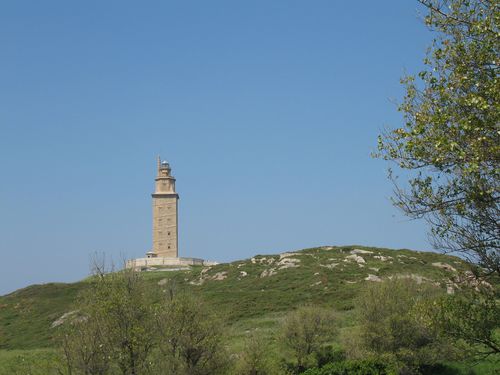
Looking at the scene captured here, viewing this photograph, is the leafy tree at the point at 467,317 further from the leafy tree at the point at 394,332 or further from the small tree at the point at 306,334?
the small tree at the point at 306,334

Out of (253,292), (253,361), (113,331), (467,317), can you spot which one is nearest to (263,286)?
(253,292)

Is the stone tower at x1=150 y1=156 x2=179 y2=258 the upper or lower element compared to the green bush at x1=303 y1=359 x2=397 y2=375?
upper

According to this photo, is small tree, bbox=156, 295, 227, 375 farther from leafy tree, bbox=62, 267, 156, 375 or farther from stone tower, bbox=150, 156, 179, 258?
stone tower, bbox=150, 156, 179, 258

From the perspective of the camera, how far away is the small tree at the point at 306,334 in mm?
48719

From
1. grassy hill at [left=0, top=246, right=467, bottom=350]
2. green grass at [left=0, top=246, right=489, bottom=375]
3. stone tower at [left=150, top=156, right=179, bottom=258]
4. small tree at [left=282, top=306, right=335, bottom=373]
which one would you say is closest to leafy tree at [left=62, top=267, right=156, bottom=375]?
green grass at [left=0, top=246, right=489, bottom=375]

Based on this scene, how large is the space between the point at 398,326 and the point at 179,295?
15992 mm

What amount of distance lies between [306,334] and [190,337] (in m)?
15.3

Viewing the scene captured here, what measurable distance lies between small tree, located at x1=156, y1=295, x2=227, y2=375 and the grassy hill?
56.8 ft

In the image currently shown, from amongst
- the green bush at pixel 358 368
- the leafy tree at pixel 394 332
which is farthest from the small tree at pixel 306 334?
the green bush at pixel 358 368

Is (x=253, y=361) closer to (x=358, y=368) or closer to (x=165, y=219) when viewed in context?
(x=358, y=368)

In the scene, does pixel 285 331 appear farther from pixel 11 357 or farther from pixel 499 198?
pixel 499 198

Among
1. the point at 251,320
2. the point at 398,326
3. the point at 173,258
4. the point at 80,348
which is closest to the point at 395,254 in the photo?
the point at 251,320

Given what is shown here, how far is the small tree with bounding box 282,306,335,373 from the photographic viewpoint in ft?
160

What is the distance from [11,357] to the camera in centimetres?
5934
